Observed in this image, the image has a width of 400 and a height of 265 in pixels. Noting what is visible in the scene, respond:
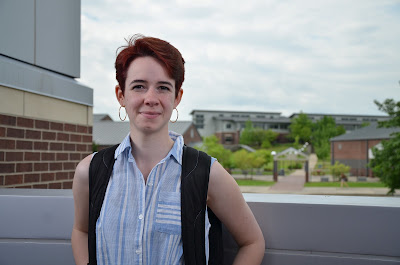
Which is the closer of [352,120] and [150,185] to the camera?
[150,185]

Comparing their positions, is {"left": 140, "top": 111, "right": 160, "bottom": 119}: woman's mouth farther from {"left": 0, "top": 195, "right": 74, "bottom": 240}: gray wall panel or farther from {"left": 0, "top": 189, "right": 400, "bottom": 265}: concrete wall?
{"left": 0, "top": 195, "right": 74, "bottom": 240}: gray wall panel

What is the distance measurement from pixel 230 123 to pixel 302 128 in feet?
48.3

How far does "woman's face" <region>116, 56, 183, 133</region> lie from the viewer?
1.49 m

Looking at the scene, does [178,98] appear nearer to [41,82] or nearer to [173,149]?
[173,149]

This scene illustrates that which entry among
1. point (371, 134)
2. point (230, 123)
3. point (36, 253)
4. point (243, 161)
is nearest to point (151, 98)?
point (36, 253)

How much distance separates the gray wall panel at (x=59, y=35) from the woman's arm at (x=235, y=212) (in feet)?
7.69

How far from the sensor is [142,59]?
1496 mm

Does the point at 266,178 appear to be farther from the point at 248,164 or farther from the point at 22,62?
the point at 22,62

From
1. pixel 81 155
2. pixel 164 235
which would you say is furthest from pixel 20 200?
pixel 81 155

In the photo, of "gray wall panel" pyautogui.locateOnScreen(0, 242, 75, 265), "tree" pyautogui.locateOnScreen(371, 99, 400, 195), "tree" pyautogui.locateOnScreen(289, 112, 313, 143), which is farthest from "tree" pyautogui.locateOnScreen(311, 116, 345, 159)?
"gray wall panel" pyautogui.locateOnScreen(0, 242, 75, 265)

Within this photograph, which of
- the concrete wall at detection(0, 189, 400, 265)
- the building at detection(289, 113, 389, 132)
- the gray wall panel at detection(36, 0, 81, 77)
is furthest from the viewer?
the building at detection(289, 113, 389, 132)

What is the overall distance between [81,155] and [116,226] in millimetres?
2486

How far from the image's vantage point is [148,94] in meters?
1.48

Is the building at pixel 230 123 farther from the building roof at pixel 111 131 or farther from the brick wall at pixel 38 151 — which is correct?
the brick wall at pixel 38 151
